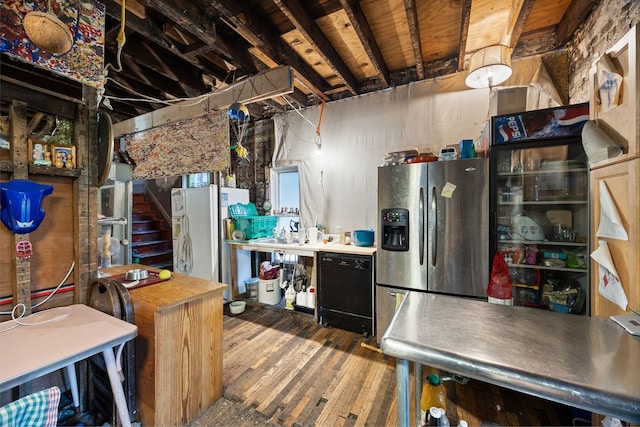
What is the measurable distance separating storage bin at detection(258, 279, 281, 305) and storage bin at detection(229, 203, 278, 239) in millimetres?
668

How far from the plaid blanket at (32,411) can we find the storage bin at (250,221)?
2695 millimetres

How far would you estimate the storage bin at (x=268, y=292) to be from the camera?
3.29 meters

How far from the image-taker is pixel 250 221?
11.3 feet

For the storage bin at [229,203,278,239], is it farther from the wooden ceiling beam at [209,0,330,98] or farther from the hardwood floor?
the wooden ceiling beam at [209,0,330,98]

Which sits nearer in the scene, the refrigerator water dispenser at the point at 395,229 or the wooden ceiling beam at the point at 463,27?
the wooden ceiling beam at the point at 463,27

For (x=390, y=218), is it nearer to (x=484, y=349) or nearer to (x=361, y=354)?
(x=361, y=354)

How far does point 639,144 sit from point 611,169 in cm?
19

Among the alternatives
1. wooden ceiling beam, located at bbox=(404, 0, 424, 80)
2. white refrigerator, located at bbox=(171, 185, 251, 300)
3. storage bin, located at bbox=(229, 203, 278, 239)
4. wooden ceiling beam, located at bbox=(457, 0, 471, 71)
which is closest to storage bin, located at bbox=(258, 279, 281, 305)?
white refrigerator, located at bbox=(171, 185, 251, 300)

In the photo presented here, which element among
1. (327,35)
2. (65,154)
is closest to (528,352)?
(65,154)

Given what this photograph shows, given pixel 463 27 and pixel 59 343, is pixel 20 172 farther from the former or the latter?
pixel 463 27

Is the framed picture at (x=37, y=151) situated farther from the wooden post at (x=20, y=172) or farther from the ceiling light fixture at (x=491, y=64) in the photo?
the ceiling light fixture at (x=491, y=64)

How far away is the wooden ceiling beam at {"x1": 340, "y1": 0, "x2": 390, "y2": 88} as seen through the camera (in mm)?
1811

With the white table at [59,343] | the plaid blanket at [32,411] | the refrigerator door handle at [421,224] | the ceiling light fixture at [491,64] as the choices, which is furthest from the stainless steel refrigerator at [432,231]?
the plaid blanket at [32,411]

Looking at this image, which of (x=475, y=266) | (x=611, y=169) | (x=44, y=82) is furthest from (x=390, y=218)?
(x=44, y=82)
